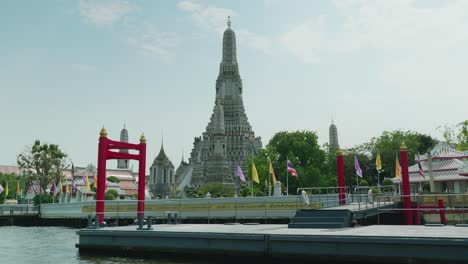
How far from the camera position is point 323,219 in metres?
19.5

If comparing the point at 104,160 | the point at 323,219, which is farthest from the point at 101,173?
the point at 323,219

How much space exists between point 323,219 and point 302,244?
4.08 m

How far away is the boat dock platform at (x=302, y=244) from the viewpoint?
1375 cm

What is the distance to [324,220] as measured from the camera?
1950 cm

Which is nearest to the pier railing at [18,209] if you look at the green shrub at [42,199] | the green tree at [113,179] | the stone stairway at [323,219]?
the green shrub at [42,199]

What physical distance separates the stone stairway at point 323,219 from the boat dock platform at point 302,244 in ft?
3.11

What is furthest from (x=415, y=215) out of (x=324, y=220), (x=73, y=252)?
(x=73, y=252)

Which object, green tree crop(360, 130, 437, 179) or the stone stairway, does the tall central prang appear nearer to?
green tree crop(360, 130, 437, 179)

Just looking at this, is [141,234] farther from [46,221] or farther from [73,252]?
[46,221]

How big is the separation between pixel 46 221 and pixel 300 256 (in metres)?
44.2

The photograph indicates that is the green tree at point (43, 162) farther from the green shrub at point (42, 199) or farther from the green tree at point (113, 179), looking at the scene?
the green tree at point (113, 179)

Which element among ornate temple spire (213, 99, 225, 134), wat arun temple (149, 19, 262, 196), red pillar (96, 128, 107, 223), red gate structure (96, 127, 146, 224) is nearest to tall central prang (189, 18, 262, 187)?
wat arun temple (149, 19, 262, 196)

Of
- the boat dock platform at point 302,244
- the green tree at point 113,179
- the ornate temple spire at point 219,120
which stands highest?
the ornate temple spire at point 219,120

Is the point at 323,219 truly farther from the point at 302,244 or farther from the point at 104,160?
the point at 104,160
